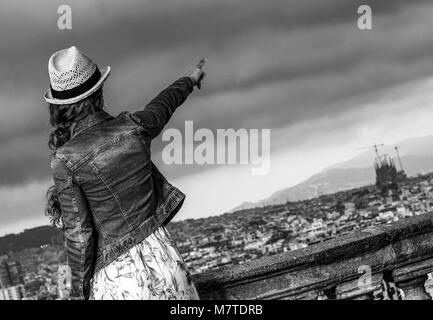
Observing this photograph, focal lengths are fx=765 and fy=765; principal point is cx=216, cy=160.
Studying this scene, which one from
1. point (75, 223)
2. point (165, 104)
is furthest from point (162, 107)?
point (75, 223)

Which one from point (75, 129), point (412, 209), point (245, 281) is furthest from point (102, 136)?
point (412, 209)

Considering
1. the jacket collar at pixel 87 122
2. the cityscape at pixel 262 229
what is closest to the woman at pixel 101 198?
the jacket collar at pixel 87 122

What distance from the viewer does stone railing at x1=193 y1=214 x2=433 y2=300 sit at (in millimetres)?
3867

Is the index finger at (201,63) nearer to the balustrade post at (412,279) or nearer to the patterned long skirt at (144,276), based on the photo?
the patterned long skirt at (144,276)

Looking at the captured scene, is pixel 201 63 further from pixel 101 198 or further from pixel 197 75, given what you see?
pixel 101 198

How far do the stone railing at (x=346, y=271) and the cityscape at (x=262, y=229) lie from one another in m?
26.0

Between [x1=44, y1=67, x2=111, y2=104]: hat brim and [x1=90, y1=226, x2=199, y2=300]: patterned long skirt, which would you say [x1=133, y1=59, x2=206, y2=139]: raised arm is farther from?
[x1=90, y1=226, x2=199, y2=300]: patterned long skirt

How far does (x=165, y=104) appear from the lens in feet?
10.6

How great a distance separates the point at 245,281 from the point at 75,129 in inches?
53.5

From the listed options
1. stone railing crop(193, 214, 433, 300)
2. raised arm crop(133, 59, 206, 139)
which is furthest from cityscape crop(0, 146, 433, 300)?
raised arm crop(133, 59, 206, 139)

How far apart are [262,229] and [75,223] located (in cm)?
6074

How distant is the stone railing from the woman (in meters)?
0.78

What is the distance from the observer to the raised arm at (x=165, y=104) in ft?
10.1

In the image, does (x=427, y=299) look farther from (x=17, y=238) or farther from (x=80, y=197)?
(x=17, y=238)
